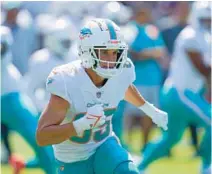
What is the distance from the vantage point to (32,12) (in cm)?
1167

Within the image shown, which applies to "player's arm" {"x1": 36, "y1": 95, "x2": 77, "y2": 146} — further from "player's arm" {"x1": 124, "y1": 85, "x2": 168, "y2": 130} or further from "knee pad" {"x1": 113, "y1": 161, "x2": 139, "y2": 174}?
"player's arm" {"x1": 124, "y1": 85, "x2": 168, "y2": 130}

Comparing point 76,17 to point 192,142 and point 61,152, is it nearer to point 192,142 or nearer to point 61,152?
point 192,142

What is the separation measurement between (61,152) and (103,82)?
1.47 feet

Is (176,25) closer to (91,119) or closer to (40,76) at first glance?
(40,76)

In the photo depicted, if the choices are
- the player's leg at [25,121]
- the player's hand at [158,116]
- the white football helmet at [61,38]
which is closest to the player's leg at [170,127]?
the player's leg at [25,121]

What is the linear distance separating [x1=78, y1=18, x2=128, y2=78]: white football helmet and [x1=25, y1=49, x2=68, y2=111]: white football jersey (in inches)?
134

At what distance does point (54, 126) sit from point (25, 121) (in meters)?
2.58

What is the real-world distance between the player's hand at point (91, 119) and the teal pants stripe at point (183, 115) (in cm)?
280

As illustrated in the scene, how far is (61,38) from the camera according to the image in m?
9.17

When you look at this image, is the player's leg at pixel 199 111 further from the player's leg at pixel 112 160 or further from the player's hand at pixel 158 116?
the player's leg at pixel 112 160

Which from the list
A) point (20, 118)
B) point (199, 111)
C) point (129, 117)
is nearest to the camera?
point (20, 118)

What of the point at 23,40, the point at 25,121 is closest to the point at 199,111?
the point at 25,121

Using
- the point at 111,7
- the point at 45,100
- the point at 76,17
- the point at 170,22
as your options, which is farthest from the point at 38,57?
the point at 170,22

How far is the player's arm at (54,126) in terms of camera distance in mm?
4840
